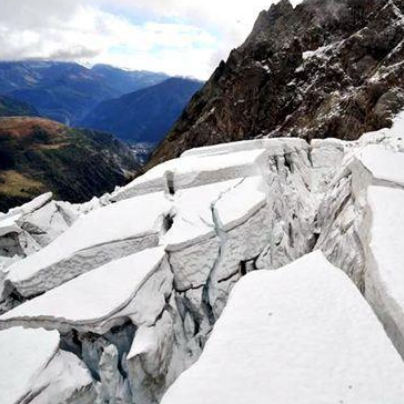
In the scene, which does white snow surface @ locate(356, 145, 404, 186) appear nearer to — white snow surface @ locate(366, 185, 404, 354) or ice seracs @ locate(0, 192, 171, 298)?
white snow surface @ locate(366, 185, 404, 354)

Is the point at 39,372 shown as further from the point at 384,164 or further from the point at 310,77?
the point at 310,77

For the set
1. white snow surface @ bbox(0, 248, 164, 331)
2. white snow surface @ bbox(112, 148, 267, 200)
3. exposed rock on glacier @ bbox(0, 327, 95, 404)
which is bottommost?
exposed rock on glacier @ bbox(0, 327, 95, 404)

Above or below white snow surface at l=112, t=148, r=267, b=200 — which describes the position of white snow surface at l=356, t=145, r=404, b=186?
below

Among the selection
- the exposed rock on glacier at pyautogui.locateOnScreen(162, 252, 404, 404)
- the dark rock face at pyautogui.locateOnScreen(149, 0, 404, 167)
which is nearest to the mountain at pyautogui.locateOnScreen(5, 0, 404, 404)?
the exposed rock on glacier at pyautogui.locateOnScreen(162, 252, 404, 404)

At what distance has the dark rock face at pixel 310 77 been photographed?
73.0m

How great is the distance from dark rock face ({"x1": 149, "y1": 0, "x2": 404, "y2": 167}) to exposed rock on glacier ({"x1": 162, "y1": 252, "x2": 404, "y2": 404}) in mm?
61904

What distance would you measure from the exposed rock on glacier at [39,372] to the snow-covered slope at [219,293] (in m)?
0.04

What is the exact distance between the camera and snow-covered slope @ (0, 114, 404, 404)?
328 inches

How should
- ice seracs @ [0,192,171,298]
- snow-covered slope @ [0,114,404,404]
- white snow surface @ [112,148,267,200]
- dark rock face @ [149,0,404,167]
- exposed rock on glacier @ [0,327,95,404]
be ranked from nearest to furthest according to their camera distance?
snow-covered slope @ [0,114,404,404]
exposed rock on glacier @ [0,327,95,404]
ice seracs @ [0,192,171,298]
white snow surface @ [112,148,267,200]
dark rock face @ [149,0,404,167]

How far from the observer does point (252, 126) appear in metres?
91.5

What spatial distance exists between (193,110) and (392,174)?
318 feet

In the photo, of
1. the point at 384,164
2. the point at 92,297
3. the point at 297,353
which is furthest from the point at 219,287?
the point at 384,164

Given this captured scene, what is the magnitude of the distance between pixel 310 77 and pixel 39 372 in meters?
85.1

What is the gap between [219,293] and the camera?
48.1ft
